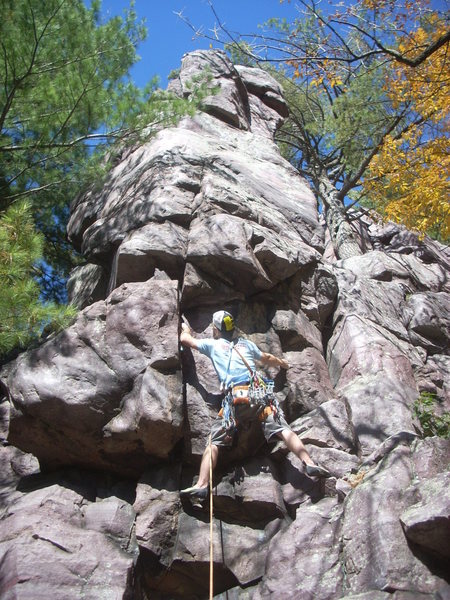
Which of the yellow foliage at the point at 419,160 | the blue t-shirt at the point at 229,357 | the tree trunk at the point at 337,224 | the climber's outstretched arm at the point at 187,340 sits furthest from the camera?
the tree trunk at the point at 337,224

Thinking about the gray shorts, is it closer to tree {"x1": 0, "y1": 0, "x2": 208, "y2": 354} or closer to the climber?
the climber

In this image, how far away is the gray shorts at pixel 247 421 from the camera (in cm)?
537

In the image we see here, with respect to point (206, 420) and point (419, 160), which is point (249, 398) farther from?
point (419, 160)

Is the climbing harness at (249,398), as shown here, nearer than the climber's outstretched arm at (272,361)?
Yes

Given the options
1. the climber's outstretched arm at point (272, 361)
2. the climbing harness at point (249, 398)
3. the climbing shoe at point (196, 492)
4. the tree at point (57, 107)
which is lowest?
the climbing shoe at point (196, 492)

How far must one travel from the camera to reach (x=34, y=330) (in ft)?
17.8

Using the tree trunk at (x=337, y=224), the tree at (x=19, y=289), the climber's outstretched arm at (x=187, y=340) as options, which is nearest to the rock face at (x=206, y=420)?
the climber's outstretched arm at (x=187, y=340)

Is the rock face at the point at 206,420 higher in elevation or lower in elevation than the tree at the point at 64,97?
lower

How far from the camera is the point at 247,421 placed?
223 inches

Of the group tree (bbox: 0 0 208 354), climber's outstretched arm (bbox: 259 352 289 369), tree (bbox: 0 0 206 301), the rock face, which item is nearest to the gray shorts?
the rock face

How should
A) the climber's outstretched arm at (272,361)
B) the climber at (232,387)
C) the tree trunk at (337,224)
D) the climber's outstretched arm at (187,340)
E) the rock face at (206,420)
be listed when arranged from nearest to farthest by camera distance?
the rock face at (206,420), the climber at (232,387), the climber's outstretched arm at (187,340), the climber's outstretched arm at (272,361), the tree trunk at (337,224)

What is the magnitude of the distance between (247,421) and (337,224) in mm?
8223

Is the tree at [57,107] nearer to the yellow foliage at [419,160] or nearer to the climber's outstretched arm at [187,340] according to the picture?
the climber's outstretched arm at [187,340]

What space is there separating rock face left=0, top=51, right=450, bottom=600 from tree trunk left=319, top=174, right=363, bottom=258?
3346mm
